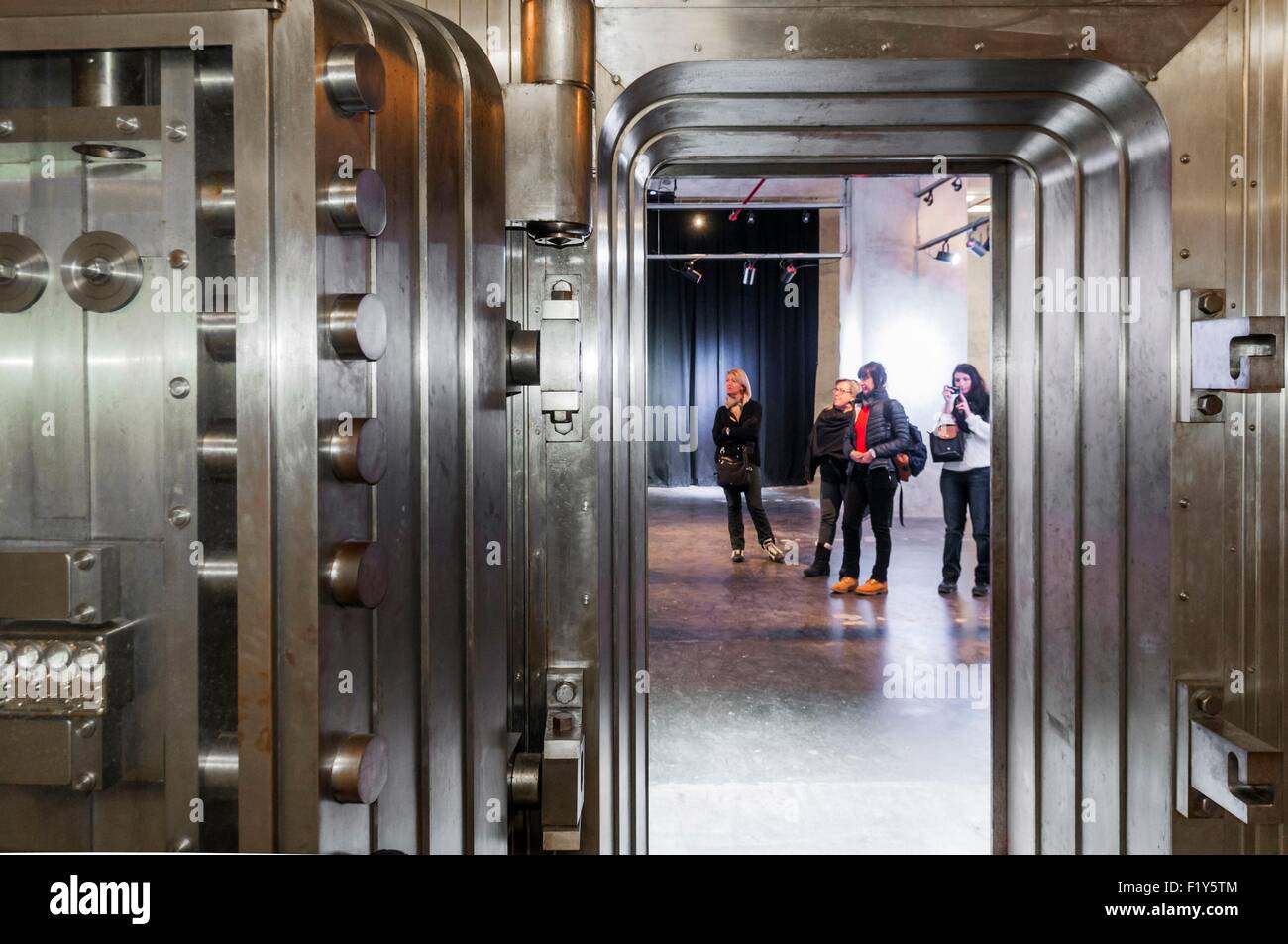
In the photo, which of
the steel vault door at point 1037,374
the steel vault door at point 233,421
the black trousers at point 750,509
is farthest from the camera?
the black trousers at point 750,509

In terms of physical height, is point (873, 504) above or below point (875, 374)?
below

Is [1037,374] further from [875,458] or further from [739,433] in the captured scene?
[739,433]

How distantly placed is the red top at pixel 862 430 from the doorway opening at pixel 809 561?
16 centimetres

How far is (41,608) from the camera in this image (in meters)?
0.96

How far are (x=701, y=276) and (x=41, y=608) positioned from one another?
10696mm

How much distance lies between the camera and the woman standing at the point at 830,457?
18.1ft

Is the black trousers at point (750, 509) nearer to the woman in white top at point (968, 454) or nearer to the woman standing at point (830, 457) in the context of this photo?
the woman standing at point (830, 457)

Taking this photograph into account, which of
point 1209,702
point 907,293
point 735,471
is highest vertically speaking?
point 907,293

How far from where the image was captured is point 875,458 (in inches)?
208

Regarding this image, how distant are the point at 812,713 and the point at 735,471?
2.80 m
